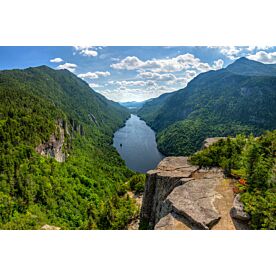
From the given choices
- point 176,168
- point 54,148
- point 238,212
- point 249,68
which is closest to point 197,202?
point 238,212

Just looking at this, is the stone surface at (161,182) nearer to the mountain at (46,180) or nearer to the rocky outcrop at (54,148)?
the mountain at (46,180)

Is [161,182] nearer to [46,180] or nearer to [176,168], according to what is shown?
[176,168]

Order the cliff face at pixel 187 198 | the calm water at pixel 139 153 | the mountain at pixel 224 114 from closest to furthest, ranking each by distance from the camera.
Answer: the cliff face at pixel 187 198 < the calm water at pixel 139 153 < the mountain at pixel 224 114

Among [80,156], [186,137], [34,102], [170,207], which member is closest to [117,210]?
[170,207]

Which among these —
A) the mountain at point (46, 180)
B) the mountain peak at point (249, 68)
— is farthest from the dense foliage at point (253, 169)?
the mountain peak at point (249, 68)

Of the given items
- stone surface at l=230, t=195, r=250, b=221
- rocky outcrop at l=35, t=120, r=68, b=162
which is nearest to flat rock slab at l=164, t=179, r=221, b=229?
stone surface at l=230, t=195, r=250, b=221

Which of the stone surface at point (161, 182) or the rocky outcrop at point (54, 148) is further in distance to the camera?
the rocky outcrop at point (54, 148)

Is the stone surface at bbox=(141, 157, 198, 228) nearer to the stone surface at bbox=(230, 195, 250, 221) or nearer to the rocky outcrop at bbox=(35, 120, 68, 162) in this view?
the stone surface at bbox=(230, 195, 250, 221)
